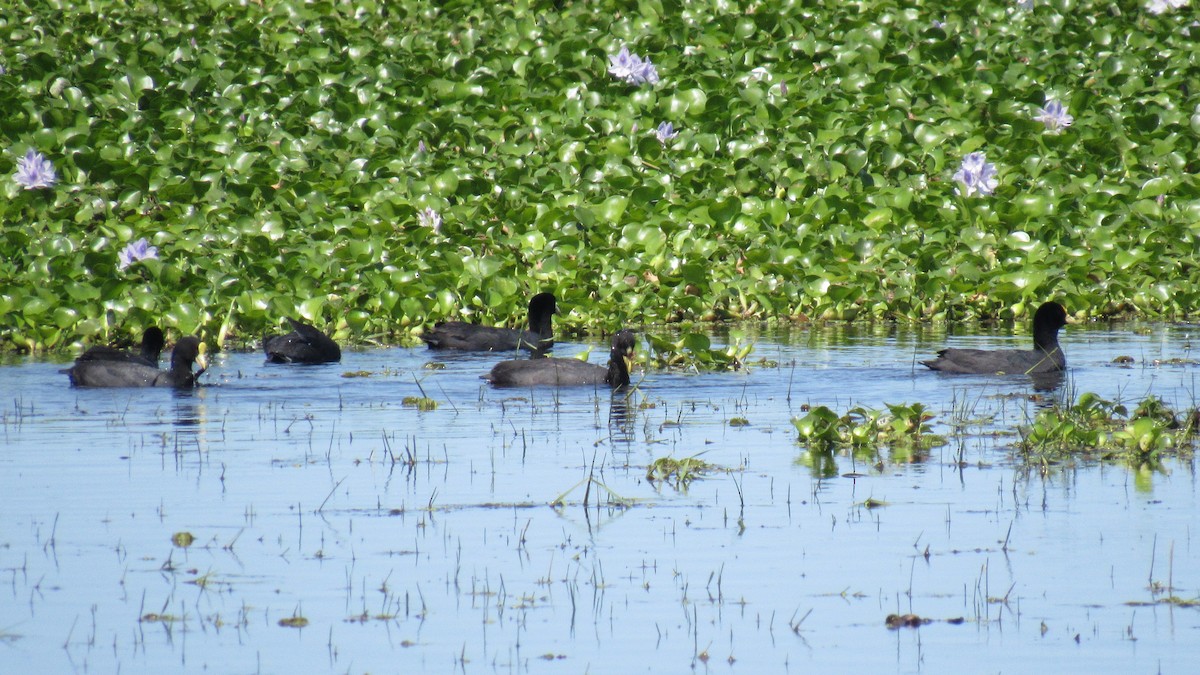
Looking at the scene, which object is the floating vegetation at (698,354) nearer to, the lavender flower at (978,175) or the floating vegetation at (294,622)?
the lavender flower at (978,175)

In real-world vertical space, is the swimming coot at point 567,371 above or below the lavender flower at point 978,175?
below

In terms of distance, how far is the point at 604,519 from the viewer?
354 inches

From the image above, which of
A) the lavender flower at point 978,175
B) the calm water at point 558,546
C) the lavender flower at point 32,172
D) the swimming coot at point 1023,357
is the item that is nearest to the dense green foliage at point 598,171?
the lavender flower at point 32,172

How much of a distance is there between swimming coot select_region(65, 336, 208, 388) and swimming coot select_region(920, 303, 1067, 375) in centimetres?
585

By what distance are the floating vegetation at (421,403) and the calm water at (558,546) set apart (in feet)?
1.01

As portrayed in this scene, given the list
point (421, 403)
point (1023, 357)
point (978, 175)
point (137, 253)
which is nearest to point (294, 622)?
point (421, 403)

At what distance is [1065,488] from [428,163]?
36.9ft

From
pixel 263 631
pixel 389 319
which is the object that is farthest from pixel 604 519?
pixel 389 319

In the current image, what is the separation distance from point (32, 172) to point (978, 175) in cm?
963

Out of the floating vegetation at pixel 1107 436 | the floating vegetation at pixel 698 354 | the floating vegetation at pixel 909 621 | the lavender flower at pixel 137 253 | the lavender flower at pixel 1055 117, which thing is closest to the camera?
the floating vegetation at pixel 909 621

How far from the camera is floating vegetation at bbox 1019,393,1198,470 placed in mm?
10273

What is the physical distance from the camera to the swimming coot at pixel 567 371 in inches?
563

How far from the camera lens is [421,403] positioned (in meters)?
13.1

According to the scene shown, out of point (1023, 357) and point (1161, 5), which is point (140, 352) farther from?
point (1161, 5)
